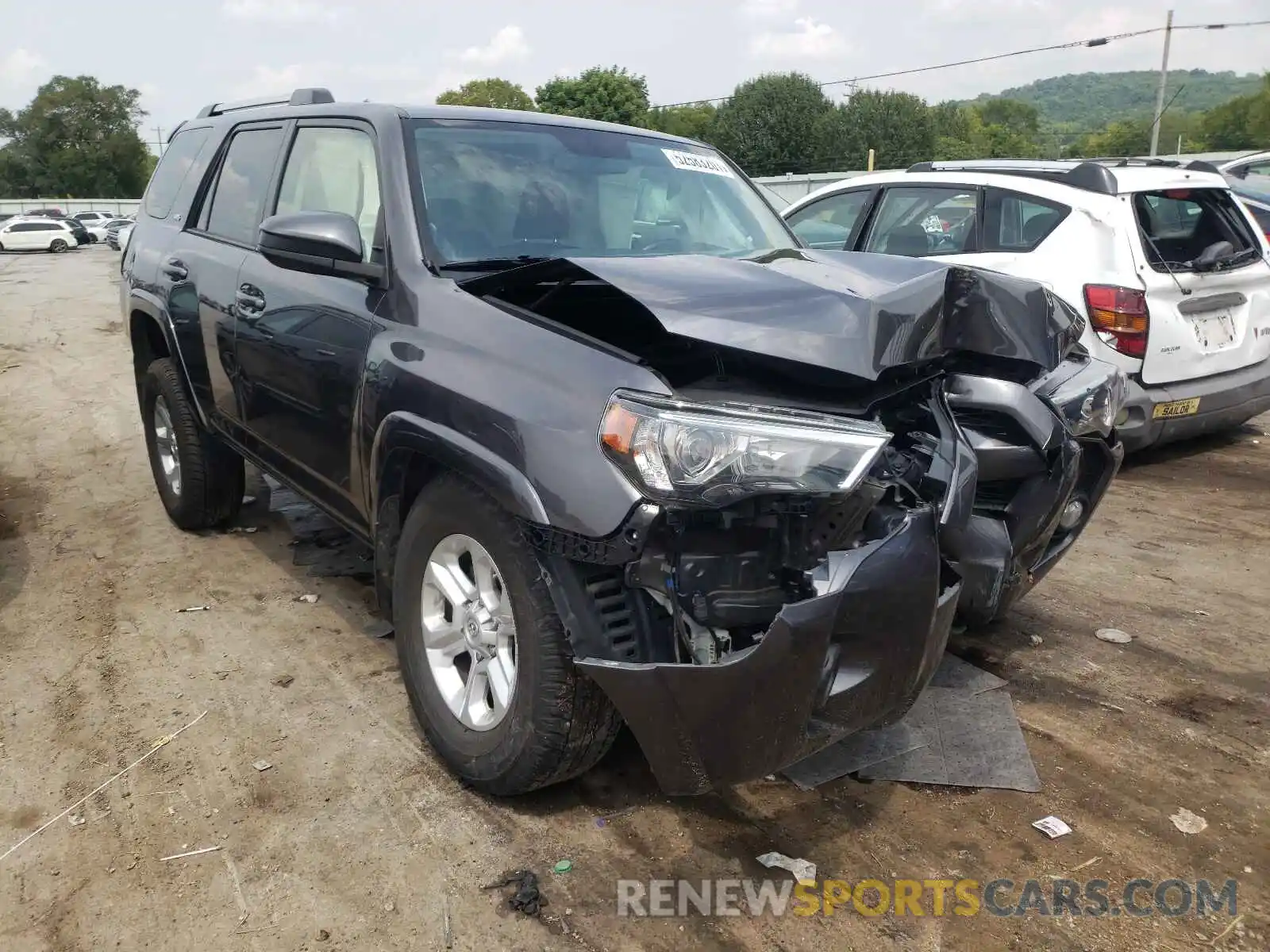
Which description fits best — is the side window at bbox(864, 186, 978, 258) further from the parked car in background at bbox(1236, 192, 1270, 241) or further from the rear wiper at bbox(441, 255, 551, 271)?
the parked car in background at bbox(1236, 192, 1270, 241)

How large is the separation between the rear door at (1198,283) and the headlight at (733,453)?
4300 mm

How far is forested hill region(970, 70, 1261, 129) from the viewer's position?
470 feet

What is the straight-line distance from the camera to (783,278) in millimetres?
2568

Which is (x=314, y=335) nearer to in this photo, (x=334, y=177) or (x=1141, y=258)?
(x=334, y=177)

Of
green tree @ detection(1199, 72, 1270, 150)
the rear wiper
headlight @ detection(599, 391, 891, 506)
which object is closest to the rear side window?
the rear wiper

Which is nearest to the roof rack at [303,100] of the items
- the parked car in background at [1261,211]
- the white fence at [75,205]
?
the parked car in background at [1261,211]

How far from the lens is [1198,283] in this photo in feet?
18.8

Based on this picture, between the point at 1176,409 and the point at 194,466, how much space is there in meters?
5.45

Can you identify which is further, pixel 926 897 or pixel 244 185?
pixel 244 185

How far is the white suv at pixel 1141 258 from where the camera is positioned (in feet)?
18.4

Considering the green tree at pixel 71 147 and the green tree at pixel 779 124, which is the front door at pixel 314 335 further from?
the green tree at pixel 71 147

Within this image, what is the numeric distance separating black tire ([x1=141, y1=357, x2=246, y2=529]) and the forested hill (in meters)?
154

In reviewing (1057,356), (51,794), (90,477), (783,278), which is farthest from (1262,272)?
(90,477)

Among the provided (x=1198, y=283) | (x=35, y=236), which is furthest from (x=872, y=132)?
(x=1198, y=283)
